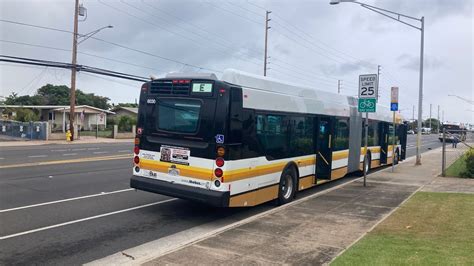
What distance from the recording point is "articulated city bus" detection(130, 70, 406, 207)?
8023 mm

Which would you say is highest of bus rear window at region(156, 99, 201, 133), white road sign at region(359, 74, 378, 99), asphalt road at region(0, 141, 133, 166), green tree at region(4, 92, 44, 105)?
green tree at region(4, 92, 44, 105)

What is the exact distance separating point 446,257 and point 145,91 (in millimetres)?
6570

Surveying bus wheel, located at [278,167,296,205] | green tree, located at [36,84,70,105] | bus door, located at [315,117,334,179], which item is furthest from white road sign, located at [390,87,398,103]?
green tree, located at [36,84,70,105]

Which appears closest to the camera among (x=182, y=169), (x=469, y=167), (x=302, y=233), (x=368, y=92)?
(x=302, y=233)

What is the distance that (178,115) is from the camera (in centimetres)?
870

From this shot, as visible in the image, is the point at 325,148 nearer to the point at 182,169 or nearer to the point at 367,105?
the point at 367,105

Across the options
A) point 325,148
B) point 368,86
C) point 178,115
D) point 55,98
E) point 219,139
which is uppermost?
point 55,98

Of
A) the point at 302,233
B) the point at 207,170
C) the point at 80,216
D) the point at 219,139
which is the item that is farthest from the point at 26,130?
the point at 302,233

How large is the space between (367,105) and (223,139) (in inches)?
277

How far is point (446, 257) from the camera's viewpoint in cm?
586

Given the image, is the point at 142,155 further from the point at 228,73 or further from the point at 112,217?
the point at 228,73

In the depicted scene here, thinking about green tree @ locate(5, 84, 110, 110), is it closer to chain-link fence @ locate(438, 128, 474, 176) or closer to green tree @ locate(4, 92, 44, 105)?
green tree @ locate(4, 92, 44, 105)

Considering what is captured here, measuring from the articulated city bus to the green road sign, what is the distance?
112 inches

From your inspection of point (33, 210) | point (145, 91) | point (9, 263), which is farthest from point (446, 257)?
point (33, 210)
